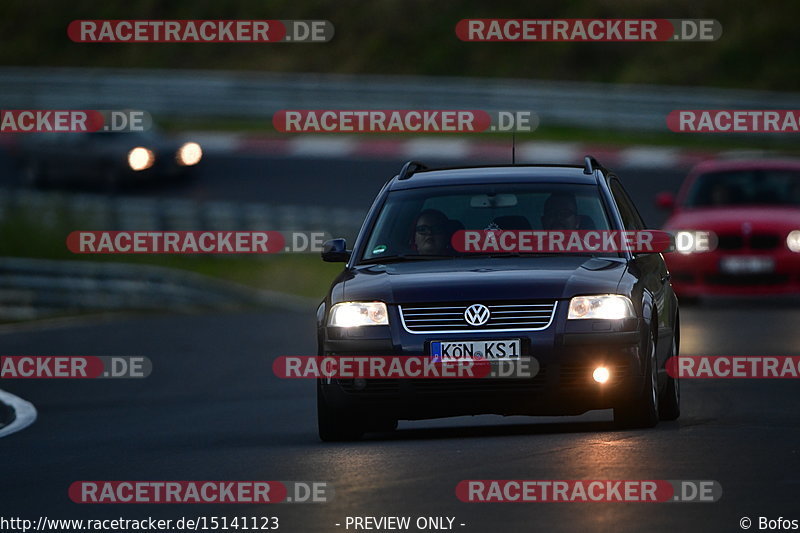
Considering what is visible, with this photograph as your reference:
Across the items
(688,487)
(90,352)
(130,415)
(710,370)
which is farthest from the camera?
(90,352)

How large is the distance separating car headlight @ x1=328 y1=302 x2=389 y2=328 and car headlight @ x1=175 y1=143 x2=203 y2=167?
2842 cm

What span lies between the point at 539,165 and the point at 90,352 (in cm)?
910

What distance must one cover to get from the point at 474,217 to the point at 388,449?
66.7 inches

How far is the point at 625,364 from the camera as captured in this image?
34.3ft

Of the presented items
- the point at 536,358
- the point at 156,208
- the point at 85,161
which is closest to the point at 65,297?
the point at 156,208

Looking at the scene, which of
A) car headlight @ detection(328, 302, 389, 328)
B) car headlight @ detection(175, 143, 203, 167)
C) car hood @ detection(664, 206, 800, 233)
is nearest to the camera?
car headlight @ detection(328, 302, 389, 328)

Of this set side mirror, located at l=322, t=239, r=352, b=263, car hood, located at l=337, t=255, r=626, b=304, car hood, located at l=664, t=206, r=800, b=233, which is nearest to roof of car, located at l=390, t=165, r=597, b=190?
side mirror, located at l=322, t=239, r=352, b=263

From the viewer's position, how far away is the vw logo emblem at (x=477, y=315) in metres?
10.5

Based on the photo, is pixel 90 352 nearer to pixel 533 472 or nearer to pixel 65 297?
pixel 65 297

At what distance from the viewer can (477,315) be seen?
1051 centimetres

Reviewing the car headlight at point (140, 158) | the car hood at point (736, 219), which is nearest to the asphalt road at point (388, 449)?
the car hood at point (736, 219)

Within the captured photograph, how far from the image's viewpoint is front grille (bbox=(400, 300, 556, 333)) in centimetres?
1049

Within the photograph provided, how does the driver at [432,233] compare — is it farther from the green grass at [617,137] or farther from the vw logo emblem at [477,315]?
the green grass at [617,137]

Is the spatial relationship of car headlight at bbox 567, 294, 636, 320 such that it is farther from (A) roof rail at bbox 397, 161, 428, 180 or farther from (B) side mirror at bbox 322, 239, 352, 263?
(A) roof rail at bbox 397, 161, 428, 180
